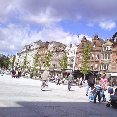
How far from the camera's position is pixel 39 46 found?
468 feet

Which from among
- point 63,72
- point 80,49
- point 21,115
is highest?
point 80,49

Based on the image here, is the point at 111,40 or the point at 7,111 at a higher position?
the point at 111,40

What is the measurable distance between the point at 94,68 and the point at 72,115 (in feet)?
259

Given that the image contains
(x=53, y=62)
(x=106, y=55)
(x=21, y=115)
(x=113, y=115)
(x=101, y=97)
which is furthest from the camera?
(x=53, y=62)

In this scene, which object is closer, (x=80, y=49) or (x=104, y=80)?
(x=104, y=80)

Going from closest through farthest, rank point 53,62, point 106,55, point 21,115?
point 21,115
point 106,55
point 53,62

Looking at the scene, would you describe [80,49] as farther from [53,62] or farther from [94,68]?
[53,62]

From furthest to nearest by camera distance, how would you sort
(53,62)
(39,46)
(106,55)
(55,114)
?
(39,46)
(53,62)
(106,55)
(55,114)

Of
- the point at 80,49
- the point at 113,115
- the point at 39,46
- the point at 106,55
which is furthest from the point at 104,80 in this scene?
the point at 39,46

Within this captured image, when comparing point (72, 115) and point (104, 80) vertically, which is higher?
point (104, 80)

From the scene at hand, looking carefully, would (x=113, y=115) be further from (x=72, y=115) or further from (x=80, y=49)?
(x=80, y=49)

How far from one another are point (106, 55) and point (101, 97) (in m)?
68.5

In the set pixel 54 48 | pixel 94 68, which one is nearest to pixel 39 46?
pixel 54 48

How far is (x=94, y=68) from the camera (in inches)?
3625
